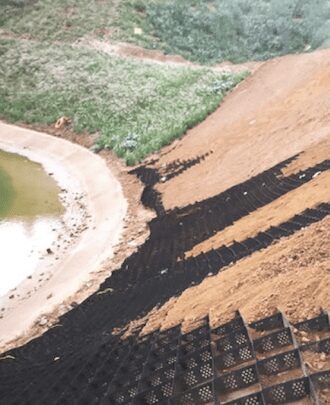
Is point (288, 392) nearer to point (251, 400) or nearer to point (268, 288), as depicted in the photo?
point (251, 400)

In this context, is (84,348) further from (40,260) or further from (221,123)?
(221,123)

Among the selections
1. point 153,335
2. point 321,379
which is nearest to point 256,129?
point 153,335

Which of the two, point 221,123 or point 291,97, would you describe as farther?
point 221,123

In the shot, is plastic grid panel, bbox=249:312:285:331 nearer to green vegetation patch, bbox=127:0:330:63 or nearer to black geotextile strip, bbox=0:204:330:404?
black geotextile strip, bbox=0:204:330:404

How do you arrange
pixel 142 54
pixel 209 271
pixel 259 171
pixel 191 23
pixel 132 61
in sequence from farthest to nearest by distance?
pixel 191 23, pixel 142 54, pixel 132 61, pixel 259 171, pixel 209 271

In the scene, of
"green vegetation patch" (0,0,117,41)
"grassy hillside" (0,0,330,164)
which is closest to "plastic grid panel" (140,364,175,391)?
"grassy hillside" (0,0,330,164)

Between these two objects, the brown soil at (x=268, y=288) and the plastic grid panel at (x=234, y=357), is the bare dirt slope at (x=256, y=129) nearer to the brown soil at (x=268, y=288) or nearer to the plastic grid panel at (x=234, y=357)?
the brown soil at (x=268, y=288)

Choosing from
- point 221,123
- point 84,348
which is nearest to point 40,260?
point 84,348

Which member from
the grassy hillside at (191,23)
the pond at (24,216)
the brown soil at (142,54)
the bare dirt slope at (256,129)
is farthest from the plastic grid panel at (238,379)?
the grassy hillside at (191,23)
